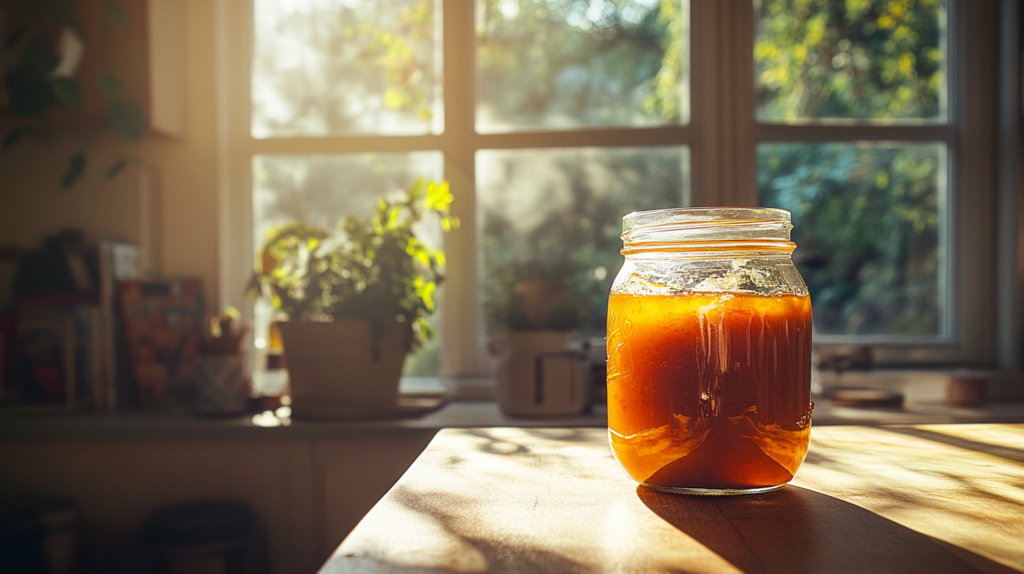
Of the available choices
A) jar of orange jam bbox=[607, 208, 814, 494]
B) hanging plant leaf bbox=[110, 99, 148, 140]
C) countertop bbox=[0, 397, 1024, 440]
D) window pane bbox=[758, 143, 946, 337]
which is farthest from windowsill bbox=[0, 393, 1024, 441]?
jar of orange jam bbox=[607, 208, 814, 494]

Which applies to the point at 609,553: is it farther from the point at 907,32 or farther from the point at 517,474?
the point at 907,32

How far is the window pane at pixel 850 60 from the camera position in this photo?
201cm

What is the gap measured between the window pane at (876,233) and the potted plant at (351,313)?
1113 mm

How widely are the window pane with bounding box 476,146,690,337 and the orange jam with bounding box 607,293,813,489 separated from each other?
1.39 meters

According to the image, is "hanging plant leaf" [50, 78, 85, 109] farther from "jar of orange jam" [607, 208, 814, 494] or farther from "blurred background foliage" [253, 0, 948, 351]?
"jar of orange jam" [607, 208, 814, 494]

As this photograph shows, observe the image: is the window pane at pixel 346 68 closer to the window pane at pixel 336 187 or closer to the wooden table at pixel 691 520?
the window pane at pixel 336 187

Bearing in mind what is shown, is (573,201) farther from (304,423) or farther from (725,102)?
(304,423)

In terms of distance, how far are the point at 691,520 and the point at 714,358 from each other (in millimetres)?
131

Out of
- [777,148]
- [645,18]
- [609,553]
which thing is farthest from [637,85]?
[609,553]

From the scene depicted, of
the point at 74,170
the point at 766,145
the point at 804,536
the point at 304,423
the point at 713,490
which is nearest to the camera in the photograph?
the point at 804,536

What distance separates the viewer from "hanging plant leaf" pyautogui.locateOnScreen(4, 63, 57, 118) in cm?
173

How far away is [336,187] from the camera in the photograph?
2.10 metres

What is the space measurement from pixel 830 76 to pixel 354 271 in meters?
1.48

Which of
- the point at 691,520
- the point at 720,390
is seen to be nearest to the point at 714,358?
the point at 720,390
